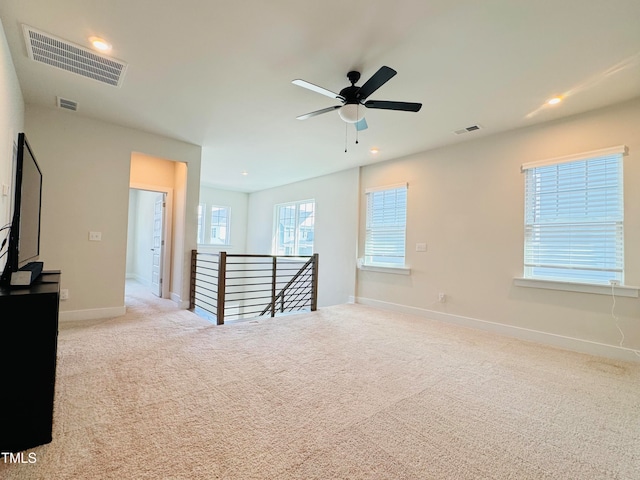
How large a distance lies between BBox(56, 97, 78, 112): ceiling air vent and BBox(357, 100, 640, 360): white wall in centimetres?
447

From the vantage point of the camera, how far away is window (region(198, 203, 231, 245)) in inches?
326

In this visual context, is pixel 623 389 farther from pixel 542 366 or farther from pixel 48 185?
pixel 48 185

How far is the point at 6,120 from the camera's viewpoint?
2.48 metres

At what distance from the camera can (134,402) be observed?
6.42ft

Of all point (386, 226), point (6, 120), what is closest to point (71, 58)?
point (6, 120)

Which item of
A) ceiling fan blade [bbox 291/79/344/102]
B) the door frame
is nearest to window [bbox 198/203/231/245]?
the door frame

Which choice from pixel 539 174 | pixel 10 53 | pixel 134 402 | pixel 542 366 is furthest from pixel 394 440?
pixel 10 53

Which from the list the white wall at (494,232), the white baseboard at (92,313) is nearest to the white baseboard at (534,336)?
the white wall at (494,232)

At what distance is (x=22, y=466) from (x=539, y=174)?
5060 millimetres

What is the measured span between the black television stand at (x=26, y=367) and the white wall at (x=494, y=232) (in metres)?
4.42

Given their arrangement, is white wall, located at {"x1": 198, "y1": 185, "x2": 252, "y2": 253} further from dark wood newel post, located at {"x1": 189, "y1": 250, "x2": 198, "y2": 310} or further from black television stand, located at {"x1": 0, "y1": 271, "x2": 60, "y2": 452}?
black television stand, located at {"x1": 0, "y1": 271, "x2": 60, "y2": 452}

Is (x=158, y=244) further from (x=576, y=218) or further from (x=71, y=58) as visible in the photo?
(x=576, y=218)

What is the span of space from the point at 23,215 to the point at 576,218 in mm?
5030

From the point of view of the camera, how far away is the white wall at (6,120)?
2.32 metres
